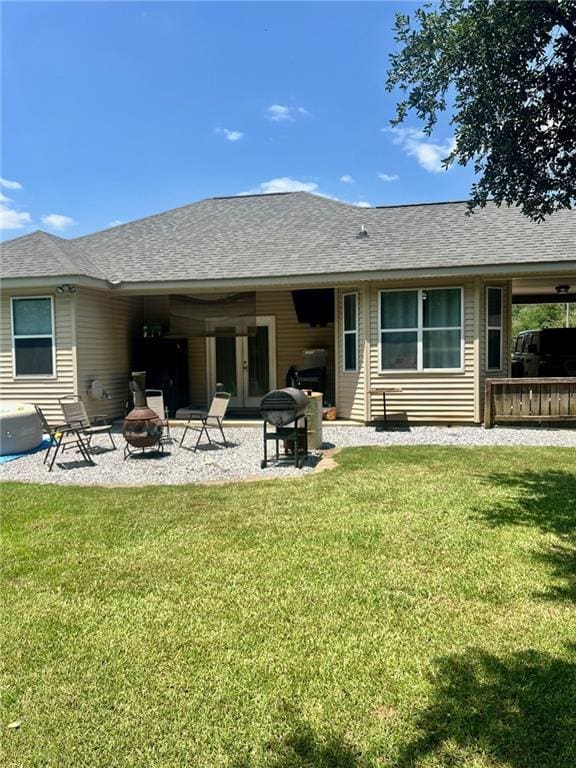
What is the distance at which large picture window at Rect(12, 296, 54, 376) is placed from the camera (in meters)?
10.1

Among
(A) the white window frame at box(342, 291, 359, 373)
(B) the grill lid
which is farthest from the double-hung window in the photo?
(B) the grill lid

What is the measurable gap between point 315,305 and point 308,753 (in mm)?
10222

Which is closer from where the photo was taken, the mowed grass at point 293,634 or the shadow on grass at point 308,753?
the shadow on grass at point 308,753

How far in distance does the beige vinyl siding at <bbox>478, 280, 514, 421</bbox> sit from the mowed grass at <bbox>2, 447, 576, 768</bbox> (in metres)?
4.72

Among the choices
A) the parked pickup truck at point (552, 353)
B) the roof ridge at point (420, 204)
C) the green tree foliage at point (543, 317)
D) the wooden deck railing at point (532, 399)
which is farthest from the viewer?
the green tree foliage at point (543, 317)

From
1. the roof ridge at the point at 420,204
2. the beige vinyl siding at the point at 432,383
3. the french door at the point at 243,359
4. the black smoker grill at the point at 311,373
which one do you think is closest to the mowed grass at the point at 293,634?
the beige vinyl siding at the point at 432,383

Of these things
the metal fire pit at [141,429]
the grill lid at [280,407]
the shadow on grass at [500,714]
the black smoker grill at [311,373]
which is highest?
the black smoker grill at [311,373]

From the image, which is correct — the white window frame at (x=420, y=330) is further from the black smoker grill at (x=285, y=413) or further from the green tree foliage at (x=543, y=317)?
the green tree foliage at (x=543, y=317)

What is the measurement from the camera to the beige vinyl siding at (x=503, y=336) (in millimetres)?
9539

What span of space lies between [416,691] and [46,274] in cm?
974

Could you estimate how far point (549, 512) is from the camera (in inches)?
185

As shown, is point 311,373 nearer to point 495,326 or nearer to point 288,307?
point 288,307

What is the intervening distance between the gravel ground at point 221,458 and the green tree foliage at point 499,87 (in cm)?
412

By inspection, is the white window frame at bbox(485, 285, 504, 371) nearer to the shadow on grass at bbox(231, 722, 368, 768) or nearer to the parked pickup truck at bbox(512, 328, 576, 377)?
the parked pickup truck at bbox(512, 328, 576, 377)
